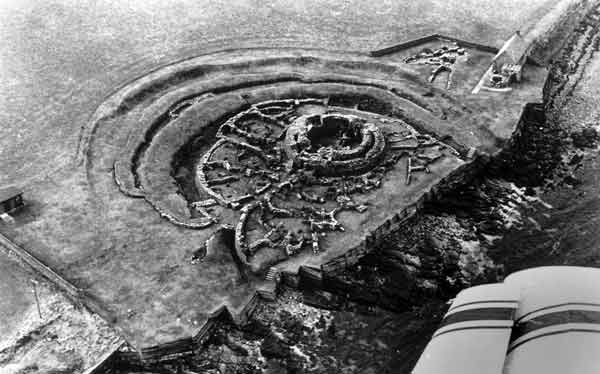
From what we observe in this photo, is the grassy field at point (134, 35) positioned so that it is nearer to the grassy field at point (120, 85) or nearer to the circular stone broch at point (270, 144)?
the grassy field at point (120, 85)

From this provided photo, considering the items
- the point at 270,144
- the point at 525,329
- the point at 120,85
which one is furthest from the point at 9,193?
the point at 525,329

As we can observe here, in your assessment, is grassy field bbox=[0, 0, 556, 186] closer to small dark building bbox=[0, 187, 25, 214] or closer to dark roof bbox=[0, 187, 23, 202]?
dark roof bbox=[0, 187, 23, 202]

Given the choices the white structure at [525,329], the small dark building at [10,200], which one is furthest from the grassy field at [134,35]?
the white structure at [525,329]

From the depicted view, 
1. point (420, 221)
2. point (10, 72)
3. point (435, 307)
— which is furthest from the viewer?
point (10, 72)

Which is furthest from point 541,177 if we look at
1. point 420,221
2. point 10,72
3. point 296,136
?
point 10,72

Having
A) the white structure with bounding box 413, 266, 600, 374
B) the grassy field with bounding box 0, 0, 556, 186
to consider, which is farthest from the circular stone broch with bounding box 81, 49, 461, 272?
the white structure with bounding box 413, 266, 600, 374

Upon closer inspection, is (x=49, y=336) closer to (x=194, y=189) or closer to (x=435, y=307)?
(x=194, y=189)
